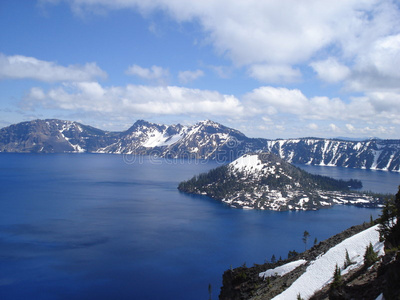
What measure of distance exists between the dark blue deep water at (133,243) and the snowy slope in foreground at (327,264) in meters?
42.7

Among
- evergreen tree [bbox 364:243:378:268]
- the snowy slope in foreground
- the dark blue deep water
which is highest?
evergreen tree [bbox 364:243:378:268]

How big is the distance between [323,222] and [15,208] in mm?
158269

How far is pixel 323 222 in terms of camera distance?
6132 inches

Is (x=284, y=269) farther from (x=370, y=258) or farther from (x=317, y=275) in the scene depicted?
(x=370, y=258)

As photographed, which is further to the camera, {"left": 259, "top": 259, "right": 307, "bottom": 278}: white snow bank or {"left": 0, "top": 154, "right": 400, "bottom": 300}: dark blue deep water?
{"left": 0, "top": 154, "right": 400, "bottom": 300}: dark blue deep water

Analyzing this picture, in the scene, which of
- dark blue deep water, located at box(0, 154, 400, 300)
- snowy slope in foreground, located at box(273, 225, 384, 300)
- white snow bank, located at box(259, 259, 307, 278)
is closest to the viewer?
snowy slope in foreground, located at box(273, 225, 384, 300)

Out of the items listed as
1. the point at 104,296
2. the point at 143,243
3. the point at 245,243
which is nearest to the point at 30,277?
the point at 104,296

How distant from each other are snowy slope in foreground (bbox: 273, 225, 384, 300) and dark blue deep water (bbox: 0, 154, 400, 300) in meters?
42.7

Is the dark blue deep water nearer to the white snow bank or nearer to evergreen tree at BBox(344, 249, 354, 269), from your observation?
the white snow bank

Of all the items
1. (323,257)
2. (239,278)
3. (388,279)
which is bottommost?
(239,278)

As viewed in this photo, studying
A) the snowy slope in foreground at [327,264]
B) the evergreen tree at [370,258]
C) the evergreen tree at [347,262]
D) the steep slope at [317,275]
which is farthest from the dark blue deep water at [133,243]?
the evergreen tree at [370,258]

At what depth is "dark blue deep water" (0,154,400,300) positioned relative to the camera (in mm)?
78875

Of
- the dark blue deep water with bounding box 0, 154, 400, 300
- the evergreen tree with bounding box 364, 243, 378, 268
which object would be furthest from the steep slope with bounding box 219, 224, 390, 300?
the dark blue deep water with bounding box 0, 154, 400, 300

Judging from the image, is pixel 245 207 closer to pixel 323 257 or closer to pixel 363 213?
pixel 363 213
